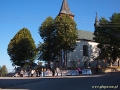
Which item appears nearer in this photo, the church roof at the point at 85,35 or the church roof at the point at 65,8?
the church roof at the point at 65,8

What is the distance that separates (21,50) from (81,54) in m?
17.7

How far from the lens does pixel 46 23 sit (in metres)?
54.4

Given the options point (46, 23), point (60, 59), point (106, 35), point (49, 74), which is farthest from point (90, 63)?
Answer: point (49, 74)

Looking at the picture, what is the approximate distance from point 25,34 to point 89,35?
20993 mm

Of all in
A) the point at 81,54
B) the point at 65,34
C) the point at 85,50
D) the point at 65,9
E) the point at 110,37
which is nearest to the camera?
the point at 65,34

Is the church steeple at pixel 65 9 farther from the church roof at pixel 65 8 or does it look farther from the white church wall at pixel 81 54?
the white church wall at pixel 81 54

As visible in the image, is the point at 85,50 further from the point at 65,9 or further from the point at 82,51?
the point at 65,9

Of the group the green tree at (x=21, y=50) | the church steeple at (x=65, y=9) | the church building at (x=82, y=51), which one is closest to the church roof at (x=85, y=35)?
the church building at (x=82, y=51)

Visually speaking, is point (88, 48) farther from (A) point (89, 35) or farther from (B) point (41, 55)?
(B) point (41, 55)

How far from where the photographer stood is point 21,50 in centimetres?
6253

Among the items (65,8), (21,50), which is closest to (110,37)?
(65,8)

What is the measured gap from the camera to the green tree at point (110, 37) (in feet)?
170

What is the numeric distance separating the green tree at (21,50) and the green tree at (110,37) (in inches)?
778

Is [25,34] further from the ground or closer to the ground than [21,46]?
further from the ground
